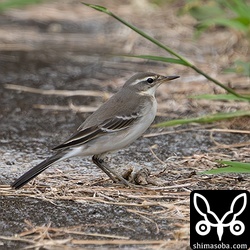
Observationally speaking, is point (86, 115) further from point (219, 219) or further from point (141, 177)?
point (219, 219)

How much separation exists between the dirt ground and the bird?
236 millimetres

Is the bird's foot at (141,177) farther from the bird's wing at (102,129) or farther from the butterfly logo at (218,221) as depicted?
the butterfly logo at (218,221)

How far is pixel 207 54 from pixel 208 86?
5.45 ft

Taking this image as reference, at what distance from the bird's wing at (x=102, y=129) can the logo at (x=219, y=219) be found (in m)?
0.92

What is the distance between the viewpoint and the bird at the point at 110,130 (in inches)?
233

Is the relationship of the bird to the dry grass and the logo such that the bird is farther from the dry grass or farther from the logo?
the logo

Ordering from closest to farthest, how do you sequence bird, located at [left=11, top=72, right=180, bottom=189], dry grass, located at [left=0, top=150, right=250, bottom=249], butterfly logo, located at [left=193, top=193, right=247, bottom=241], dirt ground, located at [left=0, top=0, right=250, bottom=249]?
dry grass, located at [left=0, top=150, right=250, bottom=249] < butterfly logo, located at [left=193, top=193, right=247, bottom=241] < dirt ground, located at [left=0, top=0, right=250, bottom=249] < bird, located at [left=11, top=72, right=180, bottom=189]

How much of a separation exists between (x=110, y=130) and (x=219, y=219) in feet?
4.50

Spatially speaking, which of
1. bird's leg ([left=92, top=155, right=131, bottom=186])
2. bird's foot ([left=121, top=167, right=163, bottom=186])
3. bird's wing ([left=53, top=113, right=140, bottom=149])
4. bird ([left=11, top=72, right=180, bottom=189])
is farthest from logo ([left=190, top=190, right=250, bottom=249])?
bird's wing ([left=53, top=113, right=140, bottom=149])

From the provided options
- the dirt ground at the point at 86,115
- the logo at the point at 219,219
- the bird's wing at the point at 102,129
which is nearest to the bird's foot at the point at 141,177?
the dirt ground at the point at 86,115

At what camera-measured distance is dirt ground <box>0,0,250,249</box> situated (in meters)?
5.09

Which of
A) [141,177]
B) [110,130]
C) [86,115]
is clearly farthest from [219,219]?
[86,115]

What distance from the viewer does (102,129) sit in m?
6.06

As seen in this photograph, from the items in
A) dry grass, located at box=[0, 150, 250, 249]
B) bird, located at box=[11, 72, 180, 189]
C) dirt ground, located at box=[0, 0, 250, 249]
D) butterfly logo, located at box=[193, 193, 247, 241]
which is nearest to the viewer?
dry grass, located at box=[0, 150, 250, 249]
